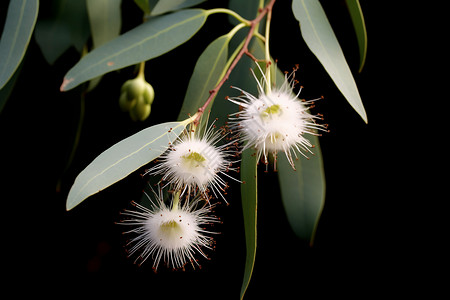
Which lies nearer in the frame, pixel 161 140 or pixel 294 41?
pixel 161 140

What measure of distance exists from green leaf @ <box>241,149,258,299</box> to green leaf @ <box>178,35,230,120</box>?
0.15 meters

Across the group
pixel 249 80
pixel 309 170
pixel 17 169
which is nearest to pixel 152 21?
pixel 249 80

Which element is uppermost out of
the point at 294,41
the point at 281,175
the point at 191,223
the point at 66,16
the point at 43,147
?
the point at 294,41

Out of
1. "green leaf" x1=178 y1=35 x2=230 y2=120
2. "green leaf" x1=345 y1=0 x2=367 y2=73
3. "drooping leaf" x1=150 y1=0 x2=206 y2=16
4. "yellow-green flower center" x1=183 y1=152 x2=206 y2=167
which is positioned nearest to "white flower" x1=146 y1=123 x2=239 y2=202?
"yellow-green flower center" x1=183 y1=152 x2=206 y2=167

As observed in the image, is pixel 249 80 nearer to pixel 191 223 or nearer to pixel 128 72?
pixel 191 223

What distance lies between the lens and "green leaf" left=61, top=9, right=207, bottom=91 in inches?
31.9

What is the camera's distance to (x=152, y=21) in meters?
0.90

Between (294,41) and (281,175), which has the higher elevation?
(294,41)

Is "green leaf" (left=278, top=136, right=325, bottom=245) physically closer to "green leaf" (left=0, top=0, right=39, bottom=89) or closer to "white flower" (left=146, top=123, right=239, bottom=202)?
"white flower" (left=146, top=123, right=239, bottom=202)

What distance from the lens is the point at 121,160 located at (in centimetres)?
67

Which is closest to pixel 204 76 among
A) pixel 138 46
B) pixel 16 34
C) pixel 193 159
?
pixel 138 46

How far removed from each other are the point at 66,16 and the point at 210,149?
502 mm

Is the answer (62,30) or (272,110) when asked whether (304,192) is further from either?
(62,30)

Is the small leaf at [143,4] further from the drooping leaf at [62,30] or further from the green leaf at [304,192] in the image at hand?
the green leaf at [304,192]
